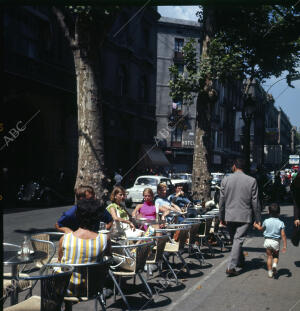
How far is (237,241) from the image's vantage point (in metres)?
6.81

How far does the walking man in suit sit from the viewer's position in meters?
6.79

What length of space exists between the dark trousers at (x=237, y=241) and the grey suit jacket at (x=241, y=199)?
13cm

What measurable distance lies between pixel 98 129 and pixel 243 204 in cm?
307

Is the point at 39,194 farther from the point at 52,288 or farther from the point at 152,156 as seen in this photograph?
the point at 152,156

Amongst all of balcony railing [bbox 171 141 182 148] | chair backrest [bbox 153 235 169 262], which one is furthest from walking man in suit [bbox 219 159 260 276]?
balcony railing [bbox 171 141 182 148]

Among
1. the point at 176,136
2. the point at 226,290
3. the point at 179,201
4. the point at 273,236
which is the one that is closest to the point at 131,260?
the point at 226,290

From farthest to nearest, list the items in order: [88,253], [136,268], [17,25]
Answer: [17,25] < [136,268] < [88,253]

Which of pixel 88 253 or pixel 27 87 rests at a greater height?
pixel 27 87

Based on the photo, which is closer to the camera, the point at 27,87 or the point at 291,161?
the point at 27,87

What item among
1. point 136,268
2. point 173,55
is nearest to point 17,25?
point 136,268

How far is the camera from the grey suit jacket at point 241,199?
682 centimetres

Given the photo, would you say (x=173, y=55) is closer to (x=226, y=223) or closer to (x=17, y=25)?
(x=17, y=25)

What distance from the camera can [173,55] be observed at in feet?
159

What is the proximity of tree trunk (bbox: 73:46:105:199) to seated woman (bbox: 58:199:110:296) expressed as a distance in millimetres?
3818
